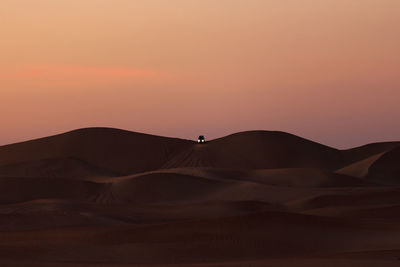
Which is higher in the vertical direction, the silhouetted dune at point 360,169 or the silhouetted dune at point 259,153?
the silhouetted dune at point 259,153

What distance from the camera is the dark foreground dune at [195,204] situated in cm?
2620

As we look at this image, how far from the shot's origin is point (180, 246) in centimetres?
2745

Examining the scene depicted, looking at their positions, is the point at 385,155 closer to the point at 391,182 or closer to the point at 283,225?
→ the point at 391,182

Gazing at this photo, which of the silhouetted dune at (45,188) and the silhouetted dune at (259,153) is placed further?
the silhouetted dune at (259,153)

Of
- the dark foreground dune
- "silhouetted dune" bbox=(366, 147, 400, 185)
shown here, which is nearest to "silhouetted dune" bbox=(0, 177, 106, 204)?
the dark foreground dune

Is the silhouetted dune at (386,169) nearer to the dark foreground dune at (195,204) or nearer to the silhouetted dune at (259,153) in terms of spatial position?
the dark foreground dune at (195,204)

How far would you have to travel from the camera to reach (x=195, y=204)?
5544 cm

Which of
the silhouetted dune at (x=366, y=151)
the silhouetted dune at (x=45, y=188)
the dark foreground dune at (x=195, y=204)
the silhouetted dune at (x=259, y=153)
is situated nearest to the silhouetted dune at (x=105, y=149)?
the dark foreground dune at (x=195, y=204)

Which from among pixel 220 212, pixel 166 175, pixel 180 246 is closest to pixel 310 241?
pixel 180 246

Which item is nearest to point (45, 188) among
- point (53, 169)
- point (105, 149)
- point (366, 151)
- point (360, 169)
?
point (53, 169)

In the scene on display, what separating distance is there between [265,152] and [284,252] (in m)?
86.1

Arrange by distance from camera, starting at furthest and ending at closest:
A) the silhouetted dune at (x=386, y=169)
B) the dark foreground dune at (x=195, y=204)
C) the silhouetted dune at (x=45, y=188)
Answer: the silhouetted dune at (x=386, y=169) < the silhouetted dune at (x=45, y=188) < the dark foreground dune at (x=195, y=204)

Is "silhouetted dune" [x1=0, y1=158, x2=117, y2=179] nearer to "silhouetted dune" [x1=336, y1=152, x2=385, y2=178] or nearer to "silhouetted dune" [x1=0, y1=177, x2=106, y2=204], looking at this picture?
"silhouetted dune" [x1=0, y1=177, x2=106, y2=204]

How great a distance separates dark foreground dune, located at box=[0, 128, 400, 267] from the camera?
26.2m
